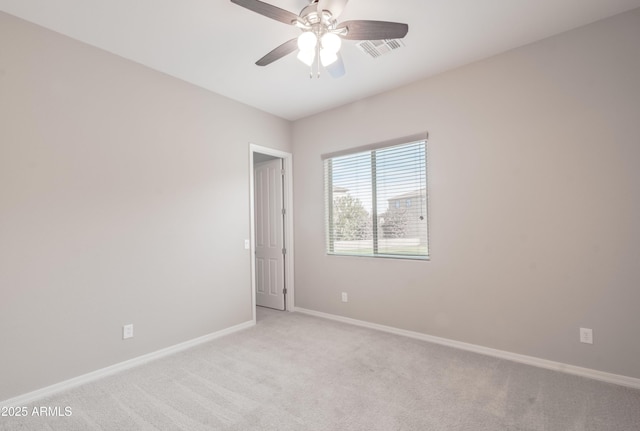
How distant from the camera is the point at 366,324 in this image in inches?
149

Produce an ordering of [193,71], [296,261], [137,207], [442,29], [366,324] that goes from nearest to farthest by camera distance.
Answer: [442,29]
[137,207]
[193,71]
[366,324]
[296,261]

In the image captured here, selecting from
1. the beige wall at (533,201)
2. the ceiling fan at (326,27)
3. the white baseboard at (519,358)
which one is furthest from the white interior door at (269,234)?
the ceiling fan at (326,27)

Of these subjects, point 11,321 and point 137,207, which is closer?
point 11,321

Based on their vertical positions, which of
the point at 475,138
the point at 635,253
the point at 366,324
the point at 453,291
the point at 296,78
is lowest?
the point at 366,324

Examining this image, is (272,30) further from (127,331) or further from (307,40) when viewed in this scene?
(127,331)

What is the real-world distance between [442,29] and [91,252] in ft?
11.3

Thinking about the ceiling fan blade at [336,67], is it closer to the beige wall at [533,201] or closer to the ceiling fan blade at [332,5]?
the ceiling fan blade at [332,5]

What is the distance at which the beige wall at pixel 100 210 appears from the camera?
89.0 inches

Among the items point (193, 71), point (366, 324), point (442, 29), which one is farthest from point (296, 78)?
point (366, 324)

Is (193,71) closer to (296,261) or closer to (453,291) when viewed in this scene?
(296,261)

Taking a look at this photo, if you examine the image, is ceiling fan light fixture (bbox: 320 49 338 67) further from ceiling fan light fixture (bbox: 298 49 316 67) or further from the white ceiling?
the white ceiling

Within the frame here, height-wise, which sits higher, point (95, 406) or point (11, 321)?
point (11, 321)

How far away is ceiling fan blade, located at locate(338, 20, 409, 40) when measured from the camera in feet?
6.11

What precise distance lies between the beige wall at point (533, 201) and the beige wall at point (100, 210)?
81.2 inches
